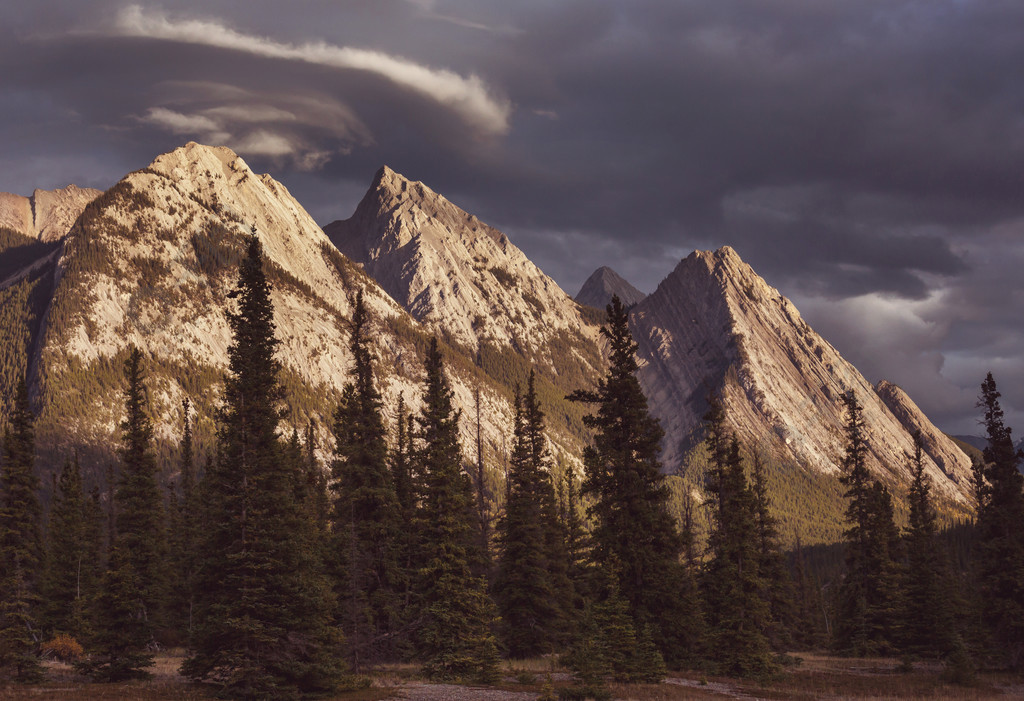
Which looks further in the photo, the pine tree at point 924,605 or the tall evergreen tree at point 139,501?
the pine tree at point 924,605

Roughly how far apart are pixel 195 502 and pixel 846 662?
2124 inches

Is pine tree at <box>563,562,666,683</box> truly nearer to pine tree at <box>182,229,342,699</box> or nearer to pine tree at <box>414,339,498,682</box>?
pine tree at <box>414,339,498,682</box>

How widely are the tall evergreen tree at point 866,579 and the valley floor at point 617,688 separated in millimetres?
13289

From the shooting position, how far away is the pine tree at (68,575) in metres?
55.5

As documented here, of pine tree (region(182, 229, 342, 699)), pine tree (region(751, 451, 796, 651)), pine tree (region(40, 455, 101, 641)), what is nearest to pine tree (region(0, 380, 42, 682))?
pine tree (region(40, 455, 101, 641))

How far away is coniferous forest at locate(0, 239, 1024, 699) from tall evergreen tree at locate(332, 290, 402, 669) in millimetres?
147

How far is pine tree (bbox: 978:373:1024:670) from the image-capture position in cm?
5094

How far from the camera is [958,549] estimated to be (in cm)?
15900

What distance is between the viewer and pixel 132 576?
40625 millimetres

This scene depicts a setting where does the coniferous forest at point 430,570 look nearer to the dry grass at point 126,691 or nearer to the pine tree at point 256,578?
the pine tree at point 256,578

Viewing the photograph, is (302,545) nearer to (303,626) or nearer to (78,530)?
(303,626)

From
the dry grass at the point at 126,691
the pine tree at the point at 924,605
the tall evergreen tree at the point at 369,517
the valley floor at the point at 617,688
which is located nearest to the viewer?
the dry grass at the point at 126,691

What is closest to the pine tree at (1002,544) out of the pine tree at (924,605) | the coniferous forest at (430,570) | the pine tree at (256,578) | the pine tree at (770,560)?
the coniferous forest at (430,570)

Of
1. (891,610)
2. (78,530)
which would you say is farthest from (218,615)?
(891,610)
